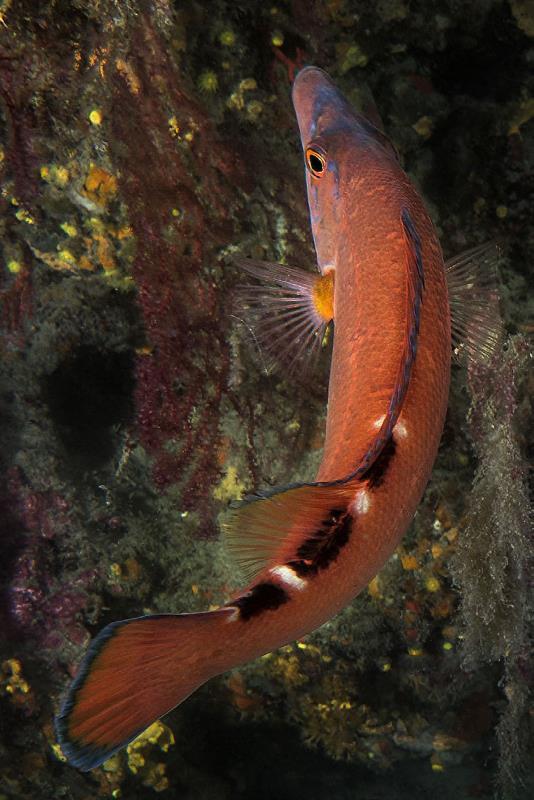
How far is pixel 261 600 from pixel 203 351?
2.12m

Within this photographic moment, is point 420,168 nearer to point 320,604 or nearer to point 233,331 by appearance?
point 233,331

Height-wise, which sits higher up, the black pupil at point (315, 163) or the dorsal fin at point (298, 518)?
the black pupil at point (315, 163)

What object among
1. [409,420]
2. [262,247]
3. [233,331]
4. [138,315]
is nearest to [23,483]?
[138,315]

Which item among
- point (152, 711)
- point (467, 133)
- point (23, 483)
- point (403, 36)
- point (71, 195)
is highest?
point (403, 36)

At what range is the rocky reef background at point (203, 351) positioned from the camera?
9.73 ft

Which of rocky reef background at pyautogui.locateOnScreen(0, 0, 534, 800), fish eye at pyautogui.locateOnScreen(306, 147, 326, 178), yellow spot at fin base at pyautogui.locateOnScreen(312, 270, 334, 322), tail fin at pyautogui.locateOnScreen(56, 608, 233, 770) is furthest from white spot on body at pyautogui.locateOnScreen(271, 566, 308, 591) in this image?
rocky reef background at pyautogui.locateOnScreen(0, 0, 534, 800)

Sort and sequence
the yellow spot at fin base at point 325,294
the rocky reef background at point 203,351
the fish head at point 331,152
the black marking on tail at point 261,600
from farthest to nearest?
the rocky reef background at point 203,351
the yellow spot at fin base at point 325,294
the fish head at point 331,152
the black marking on tail at point 261,600

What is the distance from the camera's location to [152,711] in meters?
1.53

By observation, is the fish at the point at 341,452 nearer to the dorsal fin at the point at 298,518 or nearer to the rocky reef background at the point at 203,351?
the dorsal fin at the point at 298,518

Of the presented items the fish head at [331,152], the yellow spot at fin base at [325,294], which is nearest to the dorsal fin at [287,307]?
the yellow spot at fin base at [325,294]

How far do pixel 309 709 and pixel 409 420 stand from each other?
4068 millimetres

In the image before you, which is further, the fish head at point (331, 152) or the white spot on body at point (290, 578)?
the fish head at point (331, 152)

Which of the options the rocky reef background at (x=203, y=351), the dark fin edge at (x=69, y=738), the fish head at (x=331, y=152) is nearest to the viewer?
the dark fin edge at (x=69, y=738)

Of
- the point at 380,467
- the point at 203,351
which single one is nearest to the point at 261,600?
the point at 380,467
